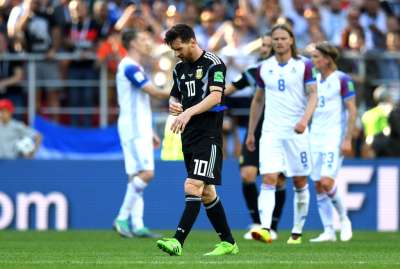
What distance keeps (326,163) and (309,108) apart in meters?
1.49

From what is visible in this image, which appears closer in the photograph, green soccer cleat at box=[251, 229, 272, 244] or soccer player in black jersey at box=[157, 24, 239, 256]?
soccer player in black jersey at box=[157, 24, 239, 256]

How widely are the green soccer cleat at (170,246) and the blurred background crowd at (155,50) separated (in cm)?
929

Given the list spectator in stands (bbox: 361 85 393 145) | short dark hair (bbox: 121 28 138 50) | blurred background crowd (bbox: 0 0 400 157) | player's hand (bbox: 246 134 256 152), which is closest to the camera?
player's hand (bbox: 246 134 256 152)

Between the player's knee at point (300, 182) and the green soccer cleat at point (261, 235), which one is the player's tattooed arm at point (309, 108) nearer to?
the player's knee at point (300, 182)

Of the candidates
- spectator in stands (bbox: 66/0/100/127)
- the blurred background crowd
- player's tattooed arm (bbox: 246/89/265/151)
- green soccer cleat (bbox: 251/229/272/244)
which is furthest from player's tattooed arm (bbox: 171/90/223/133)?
spectator in stands (bbox: 66/0/100/127)

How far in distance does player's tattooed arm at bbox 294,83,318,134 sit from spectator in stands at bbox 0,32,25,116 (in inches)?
329

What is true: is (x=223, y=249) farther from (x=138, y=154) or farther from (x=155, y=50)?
(x=155, y=50)

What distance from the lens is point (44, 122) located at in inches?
796

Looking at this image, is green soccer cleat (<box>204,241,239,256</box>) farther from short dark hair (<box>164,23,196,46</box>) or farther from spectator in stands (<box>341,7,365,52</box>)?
spectator in stands (<box>341,7,365,52</box>)

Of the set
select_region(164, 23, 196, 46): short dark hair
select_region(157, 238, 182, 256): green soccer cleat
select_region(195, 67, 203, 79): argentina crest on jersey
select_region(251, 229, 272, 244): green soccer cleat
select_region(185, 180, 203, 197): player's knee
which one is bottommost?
select_region(251, 229, 272, 244): green soccer cleat

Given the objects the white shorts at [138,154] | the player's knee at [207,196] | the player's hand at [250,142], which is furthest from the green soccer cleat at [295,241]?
the player's knee at [207,196]

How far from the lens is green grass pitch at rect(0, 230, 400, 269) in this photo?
10.1 metres

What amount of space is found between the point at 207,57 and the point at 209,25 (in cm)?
995

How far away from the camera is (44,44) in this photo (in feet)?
68.5
